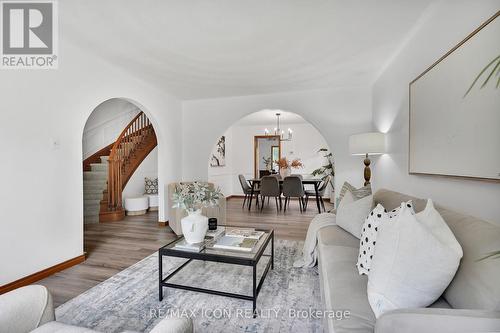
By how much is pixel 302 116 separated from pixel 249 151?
377 cm

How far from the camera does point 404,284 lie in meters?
0.97

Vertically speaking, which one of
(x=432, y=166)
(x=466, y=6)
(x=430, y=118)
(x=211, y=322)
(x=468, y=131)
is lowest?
(x=211, y=322)

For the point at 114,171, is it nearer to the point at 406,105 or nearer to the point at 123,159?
the point at 123,159

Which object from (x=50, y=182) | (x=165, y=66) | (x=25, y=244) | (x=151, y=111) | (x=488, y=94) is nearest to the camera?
(x=488, y=94)

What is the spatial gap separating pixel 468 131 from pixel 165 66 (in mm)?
3176

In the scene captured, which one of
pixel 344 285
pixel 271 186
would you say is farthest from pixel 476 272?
pixel 271 186

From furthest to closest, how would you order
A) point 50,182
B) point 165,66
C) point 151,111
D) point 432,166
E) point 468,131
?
point 151,111 < point 165,66 < point 50,182 < point 432,166 < point 468,131

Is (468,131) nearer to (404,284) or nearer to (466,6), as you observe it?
(466,6)

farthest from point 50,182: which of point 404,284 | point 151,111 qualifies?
point 404,284

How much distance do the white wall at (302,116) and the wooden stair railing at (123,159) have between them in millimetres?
1194

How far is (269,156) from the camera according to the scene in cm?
884

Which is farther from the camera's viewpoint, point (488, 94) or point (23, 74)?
point (23, 74)

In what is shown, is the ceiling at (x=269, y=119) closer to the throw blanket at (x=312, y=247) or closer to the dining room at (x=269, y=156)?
the dining room at (x=269, y=156)

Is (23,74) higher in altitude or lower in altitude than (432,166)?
higher
